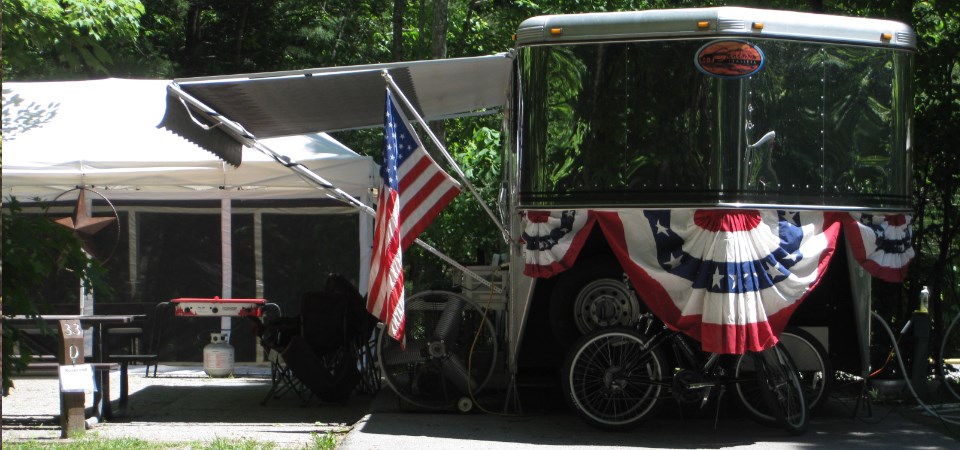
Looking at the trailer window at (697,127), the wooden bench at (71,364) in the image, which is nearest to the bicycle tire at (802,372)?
the trailer window at (697,127)

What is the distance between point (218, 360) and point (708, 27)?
21.8 feet

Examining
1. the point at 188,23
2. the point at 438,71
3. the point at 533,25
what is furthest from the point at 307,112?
the point at 188,23

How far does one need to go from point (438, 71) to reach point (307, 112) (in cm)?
123

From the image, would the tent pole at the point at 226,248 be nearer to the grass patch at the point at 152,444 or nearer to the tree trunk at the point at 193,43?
the grass patch at the point at 152,444

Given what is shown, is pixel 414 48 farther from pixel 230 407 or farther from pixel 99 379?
pixel 99 379

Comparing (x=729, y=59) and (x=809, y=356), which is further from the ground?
(x=729, y=59)

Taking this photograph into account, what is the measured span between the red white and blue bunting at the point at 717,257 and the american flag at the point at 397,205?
88 centimetres

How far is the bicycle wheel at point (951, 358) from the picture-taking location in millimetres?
8551

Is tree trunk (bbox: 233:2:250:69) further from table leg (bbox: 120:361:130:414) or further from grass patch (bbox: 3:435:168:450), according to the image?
grass patch (bbox: 3:435:168:450)

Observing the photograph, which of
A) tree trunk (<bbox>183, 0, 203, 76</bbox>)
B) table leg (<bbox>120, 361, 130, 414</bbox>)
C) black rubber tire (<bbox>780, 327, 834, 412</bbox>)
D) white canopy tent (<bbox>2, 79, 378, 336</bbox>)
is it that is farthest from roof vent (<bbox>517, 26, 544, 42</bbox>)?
tree trunk (<bbox>183, 0, 203, 76</bbox>)

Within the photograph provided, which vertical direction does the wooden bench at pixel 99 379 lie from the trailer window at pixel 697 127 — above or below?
below

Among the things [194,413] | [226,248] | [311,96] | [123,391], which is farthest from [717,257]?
[226,248]

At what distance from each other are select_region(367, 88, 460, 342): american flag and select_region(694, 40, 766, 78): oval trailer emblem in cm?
208

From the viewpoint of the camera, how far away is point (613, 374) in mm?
7129
